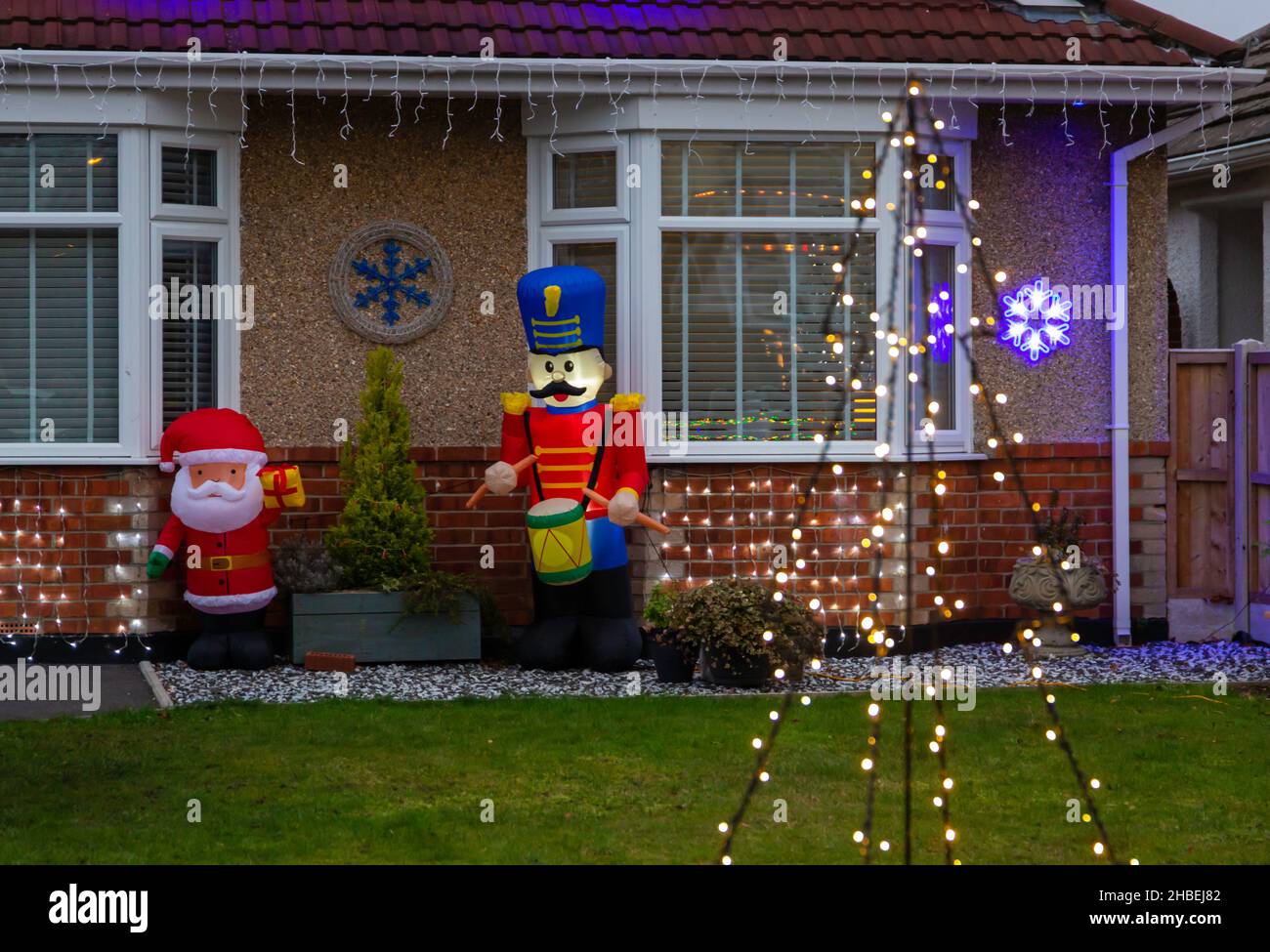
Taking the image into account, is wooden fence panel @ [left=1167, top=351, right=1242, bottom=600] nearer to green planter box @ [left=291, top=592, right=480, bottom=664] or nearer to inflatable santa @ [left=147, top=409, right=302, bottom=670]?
green planter box @ [left=291, top=592, right=480, bottom=664]

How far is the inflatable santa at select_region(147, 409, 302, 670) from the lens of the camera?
9.35 metres

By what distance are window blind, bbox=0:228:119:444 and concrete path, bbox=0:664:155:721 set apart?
1.28 m

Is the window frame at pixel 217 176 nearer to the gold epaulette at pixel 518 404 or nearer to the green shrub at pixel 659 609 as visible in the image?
the gold epaulette at pixel 518 404

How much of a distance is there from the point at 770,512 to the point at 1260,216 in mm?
6563

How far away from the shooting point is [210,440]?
30.6 feet

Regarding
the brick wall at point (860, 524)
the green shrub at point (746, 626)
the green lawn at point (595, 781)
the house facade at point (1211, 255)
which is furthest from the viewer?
the house facade at point (1211, 255)

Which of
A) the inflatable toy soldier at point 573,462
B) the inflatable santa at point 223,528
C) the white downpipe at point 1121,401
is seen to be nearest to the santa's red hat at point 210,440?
the inflatable santa at point 223,528

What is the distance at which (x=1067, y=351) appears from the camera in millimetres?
10711

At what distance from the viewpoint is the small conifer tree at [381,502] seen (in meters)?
9.62

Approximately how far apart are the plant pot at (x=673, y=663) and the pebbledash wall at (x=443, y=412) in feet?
2.87

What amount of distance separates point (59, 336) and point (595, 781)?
460 centimetres

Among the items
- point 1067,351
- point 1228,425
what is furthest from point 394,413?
point 1228,425

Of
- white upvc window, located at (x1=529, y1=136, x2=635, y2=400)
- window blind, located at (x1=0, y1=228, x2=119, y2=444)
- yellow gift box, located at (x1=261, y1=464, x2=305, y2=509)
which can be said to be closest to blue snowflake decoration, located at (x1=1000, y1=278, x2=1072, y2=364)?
white upvc window, located at (x1=529, y1=136, x2=635, y2=400)
